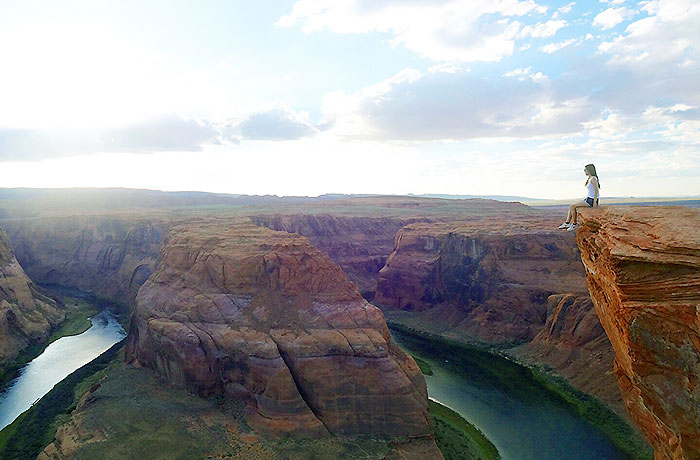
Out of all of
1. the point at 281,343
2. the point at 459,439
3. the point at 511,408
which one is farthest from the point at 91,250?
the point at 511,408

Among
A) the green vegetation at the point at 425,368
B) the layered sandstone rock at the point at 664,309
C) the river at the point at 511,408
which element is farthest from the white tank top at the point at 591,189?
the green vegetation at the point at 425,368

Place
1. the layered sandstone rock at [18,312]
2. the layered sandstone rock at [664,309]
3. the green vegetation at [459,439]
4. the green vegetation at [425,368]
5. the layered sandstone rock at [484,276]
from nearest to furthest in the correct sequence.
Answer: the layered sandstone rock at [664,309] → the green vegetation at [459,439] → the green vegetation at [425,368] → the layered sandstone rock at [18,312] → the layered sandstone rock at [484,276]

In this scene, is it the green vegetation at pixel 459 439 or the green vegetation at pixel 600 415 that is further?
the green vegetation at pixel 600 415

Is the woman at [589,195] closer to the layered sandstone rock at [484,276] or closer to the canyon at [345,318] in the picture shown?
the canyon at [345,318]

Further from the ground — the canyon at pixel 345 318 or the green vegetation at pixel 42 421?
the canyon at pixel 345 318

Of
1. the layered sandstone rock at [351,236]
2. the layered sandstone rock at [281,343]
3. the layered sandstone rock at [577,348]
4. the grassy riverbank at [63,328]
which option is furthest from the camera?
the layered sandstone rock at [351,236]

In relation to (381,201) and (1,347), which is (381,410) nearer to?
(1,347)

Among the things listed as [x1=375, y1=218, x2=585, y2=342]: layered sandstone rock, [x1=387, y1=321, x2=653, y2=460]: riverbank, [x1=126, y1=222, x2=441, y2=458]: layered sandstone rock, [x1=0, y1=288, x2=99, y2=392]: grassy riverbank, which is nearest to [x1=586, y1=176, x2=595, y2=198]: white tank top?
[x1=126, y1=222, x2=441, y2=458]: layered sandstone rock

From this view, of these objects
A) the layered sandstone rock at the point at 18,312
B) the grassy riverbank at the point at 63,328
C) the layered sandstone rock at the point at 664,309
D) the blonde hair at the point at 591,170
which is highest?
the blonde hair at the point at 591,170
